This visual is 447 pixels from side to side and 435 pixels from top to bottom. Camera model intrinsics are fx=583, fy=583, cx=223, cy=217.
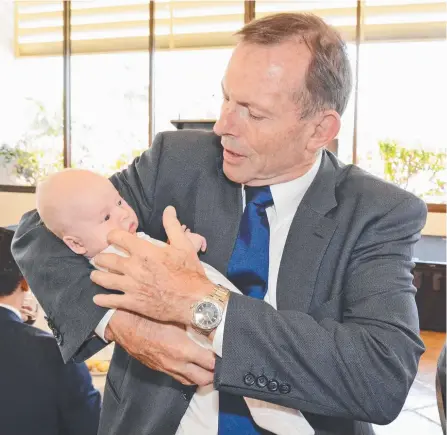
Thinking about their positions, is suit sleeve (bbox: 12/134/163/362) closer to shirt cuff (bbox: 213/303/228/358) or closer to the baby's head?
the baby's head

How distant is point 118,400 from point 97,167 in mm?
8018

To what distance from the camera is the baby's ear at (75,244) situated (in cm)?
154

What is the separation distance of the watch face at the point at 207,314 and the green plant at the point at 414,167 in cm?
663

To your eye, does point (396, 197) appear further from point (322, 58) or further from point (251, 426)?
point (251, 426)

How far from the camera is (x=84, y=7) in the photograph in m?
9.19

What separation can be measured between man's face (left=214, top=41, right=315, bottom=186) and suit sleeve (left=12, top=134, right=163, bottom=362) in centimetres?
28

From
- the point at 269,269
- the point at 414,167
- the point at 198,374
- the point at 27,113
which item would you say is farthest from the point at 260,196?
the point at 27,113

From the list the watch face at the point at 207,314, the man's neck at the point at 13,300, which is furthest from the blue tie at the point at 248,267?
the man's neck at the point at 13,300

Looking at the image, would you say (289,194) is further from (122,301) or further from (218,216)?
(122,301)

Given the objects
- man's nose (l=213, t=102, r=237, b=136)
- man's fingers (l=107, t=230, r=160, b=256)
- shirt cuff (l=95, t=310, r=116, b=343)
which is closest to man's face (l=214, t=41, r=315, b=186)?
man's nose (l=213, t=102, r=237, b=136)

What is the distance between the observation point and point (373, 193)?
150 cm

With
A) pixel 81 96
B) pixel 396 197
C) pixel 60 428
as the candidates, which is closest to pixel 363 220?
pixel 396 197

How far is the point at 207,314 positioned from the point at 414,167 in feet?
22.3

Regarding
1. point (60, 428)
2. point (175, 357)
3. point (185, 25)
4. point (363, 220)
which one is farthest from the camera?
point (185, 25)
